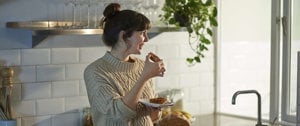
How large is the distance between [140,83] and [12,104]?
0.84 meters

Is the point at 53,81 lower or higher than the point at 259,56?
lower

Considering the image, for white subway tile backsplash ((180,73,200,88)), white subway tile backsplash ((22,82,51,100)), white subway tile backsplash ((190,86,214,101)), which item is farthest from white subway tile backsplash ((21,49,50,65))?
white subway tile backsplash ((190,86,214,101))

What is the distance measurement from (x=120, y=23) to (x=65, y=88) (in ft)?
2.48

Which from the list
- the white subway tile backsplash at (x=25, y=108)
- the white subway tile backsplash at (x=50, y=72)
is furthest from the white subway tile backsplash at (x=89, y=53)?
the white subway tile backsplash at (x=25, y=108)

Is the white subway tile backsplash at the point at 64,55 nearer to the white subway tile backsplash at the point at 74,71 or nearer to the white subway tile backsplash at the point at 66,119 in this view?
the white subway tile backsplash at the point at 74,71

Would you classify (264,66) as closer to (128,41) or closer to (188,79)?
(188,79)

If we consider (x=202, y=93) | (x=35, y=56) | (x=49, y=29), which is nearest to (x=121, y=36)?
(x=49, y=29)

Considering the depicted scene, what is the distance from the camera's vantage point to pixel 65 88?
2.80 metres

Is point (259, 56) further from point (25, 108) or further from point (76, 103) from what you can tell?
point (25, 108)

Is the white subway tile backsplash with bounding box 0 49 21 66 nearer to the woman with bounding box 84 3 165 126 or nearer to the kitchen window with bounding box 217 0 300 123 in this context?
the woman with bounding box 84 3 165 126

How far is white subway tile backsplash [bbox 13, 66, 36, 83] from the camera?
2621 mm

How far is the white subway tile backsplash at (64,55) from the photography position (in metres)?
2.73

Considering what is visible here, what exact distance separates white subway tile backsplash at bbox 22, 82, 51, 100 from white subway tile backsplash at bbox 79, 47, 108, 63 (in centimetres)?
23

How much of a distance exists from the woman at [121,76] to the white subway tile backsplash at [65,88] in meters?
0.60
